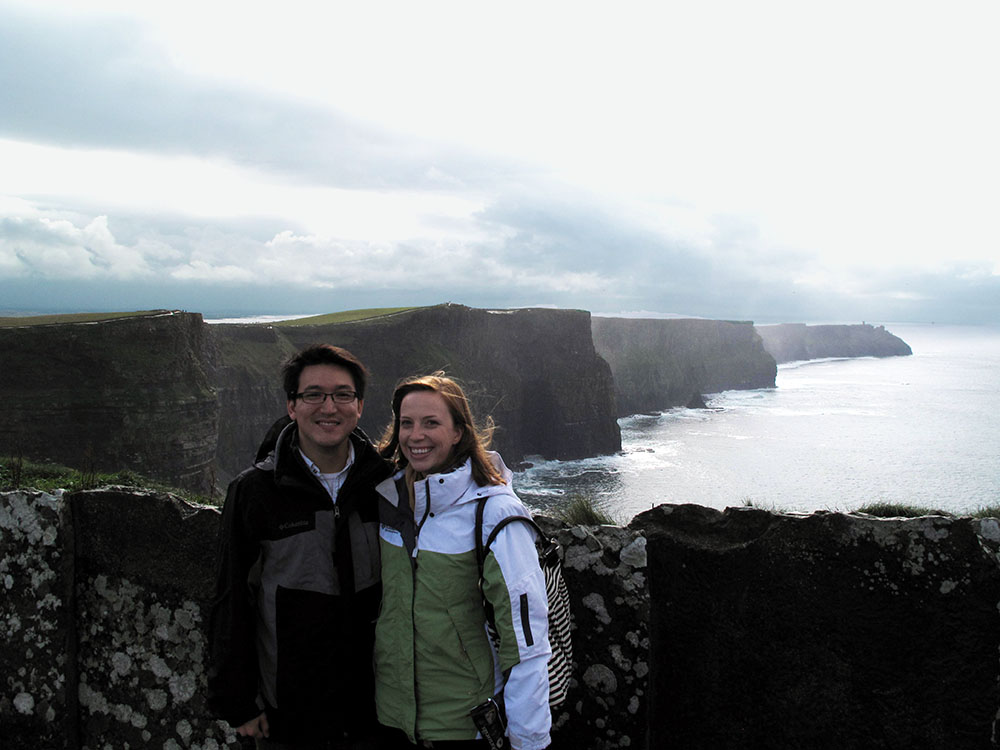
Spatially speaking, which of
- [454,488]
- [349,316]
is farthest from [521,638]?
[349,316]

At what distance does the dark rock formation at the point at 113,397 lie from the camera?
96.4ft

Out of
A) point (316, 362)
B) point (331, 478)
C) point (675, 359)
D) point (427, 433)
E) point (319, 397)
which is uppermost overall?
point (316, 362)

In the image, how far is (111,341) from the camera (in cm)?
3180

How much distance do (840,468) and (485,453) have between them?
221ft

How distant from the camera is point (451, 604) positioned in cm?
245

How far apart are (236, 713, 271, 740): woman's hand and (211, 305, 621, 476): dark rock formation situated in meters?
48.8

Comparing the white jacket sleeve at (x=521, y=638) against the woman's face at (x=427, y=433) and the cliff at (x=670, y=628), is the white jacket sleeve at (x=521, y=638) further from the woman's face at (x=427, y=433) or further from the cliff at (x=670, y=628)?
the cliff at (x=670, y=628)

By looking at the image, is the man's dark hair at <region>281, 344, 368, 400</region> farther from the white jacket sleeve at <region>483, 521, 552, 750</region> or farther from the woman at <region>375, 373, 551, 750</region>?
the white jacket sleeve at <region>483, 521, 552, 750</region>

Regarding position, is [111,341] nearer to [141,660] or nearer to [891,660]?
[141,660]

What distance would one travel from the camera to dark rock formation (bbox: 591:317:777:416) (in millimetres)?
120562

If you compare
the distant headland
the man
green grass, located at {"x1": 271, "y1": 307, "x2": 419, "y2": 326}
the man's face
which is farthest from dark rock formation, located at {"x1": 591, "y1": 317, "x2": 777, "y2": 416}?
the man

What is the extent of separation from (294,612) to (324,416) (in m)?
0.73

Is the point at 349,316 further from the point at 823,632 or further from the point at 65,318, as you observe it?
the point at 823,632

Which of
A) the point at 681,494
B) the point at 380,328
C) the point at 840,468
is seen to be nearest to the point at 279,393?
the point at 380,328
